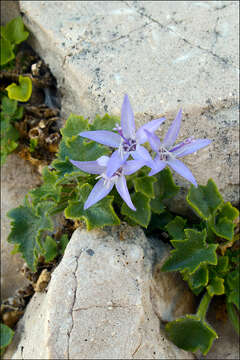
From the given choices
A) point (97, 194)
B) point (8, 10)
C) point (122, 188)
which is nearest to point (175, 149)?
point (122, 188)

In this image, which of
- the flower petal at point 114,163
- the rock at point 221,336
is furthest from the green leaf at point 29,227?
the rock at point 221,336

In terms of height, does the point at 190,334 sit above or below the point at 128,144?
below

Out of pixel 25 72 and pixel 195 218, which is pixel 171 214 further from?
pixel 25 72

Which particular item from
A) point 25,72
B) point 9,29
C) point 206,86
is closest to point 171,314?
point 206,86

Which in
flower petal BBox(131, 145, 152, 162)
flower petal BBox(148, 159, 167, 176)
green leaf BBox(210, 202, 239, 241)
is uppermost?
flower petal BBox(131, 145, 152, 162)

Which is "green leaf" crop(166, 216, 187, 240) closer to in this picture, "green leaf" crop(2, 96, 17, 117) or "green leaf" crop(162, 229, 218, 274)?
"green leaf" crop(162, 229, 218, 274)

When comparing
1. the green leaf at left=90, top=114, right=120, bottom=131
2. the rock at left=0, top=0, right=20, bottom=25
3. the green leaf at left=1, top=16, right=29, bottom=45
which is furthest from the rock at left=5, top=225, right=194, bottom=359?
the rock at left=0, top=0, right=20, bottom=25

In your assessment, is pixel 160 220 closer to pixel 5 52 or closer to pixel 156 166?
pixel 156 166
